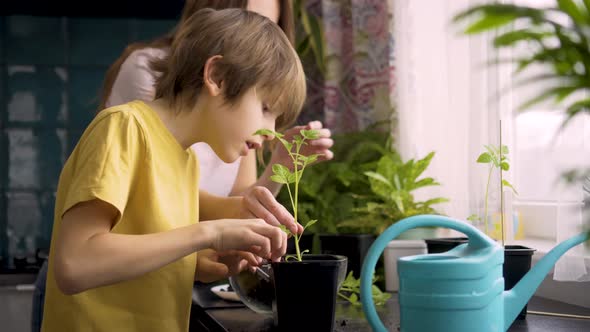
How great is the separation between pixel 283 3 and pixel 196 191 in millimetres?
905

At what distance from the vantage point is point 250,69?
115 centimetres

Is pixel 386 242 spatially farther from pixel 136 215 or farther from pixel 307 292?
pixel 136 215

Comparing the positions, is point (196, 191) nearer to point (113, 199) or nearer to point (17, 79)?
point (113, 199)

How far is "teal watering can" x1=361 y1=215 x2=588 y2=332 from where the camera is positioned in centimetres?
87

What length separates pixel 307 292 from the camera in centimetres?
99

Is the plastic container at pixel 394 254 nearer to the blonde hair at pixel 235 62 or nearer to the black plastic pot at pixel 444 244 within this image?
the black plastic pot at pixel 444 244

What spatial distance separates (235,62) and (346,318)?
46cm

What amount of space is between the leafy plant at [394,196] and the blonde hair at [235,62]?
0.67 m

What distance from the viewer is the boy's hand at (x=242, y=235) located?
964 mm

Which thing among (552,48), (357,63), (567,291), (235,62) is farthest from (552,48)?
(357,63)

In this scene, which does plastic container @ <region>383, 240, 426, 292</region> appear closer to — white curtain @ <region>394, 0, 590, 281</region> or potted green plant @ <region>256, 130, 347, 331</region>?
white curtain @ <region>394, 0, 590, 281</region>

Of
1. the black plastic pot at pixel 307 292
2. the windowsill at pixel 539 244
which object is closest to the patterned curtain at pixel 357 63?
the windowsill at pixel 539 244

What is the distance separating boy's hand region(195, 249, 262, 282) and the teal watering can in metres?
0.33

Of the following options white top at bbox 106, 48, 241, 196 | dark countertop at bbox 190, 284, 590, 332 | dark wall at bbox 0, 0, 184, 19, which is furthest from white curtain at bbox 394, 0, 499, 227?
dark wall at bbox 0, 0, 184, 19
